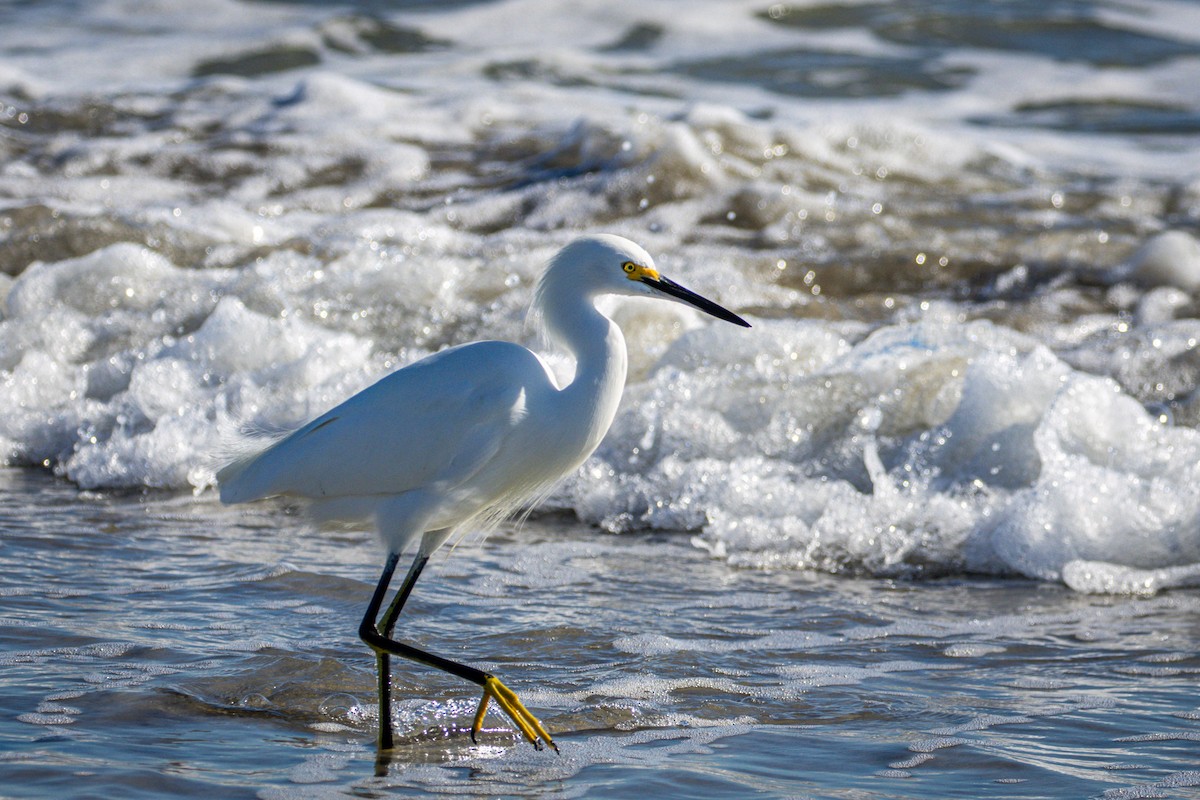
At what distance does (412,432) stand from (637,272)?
606 mm

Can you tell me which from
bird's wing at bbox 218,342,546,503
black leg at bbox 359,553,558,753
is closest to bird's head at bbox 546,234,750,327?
bird's wing at bbox 218,342,546,503

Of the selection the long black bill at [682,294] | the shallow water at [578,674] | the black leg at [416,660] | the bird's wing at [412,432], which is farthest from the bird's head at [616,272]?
the shallow water at [578,674]

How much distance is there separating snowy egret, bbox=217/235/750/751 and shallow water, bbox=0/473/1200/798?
0.22m

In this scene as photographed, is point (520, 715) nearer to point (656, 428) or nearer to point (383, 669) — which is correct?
point (383, 669)

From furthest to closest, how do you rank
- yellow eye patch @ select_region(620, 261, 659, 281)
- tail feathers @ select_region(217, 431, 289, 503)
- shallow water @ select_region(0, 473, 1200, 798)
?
tail feathers @ select_region(217, 431, 289, 503)
yellow eye patch @ select_region(620, 261, 659, 281)
shallow water @ select_region(0, 473, 1200, 798)

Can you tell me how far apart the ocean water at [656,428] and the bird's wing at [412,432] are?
443 millimetres

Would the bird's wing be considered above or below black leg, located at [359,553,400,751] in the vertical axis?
above

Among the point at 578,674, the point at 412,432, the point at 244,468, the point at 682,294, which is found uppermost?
the point at 682,294

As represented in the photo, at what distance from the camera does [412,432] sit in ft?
10.1

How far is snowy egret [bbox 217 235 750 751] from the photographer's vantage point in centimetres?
296

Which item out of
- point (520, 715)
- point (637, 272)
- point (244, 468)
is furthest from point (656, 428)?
point (520, 715)

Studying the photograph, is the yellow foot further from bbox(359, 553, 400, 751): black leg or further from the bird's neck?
the bird's neck

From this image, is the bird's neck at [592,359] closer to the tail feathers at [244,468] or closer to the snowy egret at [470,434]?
the snowy egret at [470,434]

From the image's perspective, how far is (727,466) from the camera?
4.96m
